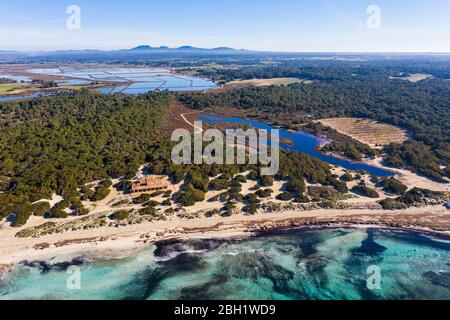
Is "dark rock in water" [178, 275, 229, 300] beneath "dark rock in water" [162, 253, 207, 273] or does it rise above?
beneath

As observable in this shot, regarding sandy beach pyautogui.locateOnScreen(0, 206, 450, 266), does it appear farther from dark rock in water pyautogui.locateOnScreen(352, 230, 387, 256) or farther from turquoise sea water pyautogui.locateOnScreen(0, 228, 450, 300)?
dark rock in water pyautogui.locateOnScreen(352, 230, 387, 256)

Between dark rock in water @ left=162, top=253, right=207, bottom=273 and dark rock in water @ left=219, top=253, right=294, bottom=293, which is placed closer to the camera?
dark rock in water @ left=219, top=253, right=294, bottom=293

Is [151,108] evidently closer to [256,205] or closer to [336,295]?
[256,205]

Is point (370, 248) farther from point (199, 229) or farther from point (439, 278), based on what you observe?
point (199, 229)

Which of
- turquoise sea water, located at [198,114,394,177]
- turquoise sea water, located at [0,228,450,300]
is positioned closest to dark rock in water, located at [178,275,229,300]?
turquoise sea water, located at [0,228,450,300]

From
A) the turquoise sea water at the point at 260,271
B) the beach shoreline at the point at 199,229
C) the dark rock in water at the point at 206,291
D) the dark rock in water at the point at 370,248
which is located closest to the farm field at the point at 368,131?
the beach shoreline at the point at 199,229

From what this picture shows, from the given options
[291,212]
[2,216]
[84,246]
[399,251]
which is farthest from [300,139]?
[2,216]
